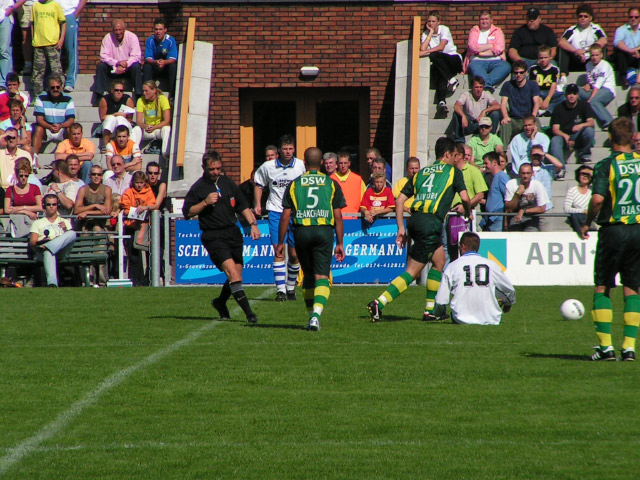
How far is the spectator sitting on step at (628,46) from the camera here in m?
21.3

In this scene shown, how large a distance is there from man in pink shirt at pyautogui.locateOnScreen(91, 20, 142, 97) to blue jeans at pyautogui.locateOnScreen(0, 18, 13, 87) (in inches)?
72.9

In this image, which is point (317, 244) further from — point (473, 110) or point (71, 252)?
point (473, 110)

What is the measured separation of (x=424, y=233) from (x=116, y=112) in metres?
10.8

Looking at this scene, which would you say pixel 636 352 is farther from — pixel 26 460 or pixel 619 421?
pixel 26 460

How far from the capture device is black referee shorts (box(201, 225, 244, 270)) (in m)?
11.8

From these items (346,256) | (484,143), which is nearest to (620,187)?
(346,256)

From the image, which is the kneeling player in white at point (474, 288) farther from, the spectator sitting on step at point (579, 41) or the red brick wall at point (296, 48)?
the red brick wall at point (296, 48)

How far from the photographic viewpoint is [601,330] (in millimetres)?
8789

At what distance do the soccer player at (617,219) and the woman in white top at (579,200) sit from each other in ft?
30.5

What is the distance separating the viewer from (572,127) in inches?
790

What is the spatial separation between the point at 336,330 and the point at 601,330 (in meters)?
3.28

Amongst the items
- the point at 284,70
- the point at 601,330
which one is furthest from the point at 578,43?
the point at 601,330

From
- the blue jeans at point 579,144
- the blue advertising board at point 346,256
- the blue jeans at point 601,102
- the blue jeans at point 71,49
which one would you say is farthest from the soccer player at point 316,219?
the blue jeans at point 71,49

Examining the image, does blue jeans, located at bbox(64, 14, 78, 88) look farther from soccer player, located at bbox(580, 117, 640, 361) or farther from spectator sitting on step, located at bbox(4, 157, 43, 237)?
soccer player, located at bbox(580, 117, 640, 361)
